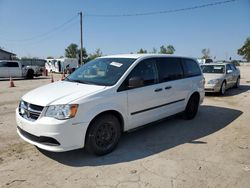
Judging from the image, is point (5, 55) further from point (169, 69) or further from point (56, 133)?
point (56, 133)

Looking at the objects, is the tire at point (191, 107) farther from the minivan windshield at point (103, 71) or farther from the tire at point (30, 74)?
the tire at point (30, 74)

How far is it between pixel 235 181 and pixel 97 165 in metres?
2.07

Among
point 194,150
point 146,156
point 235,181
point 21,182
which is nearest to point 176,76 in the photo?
point 194,150

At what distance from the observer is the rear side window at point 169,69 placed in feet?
17.3

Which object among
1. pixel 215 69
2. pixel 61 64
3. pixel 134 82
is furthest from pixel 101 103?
pixel 61 64

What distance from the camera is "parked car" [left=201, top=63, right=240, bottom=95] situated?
10.8 m

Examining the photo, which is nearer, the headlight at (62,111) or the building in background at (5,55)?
the headlight at (62,111)

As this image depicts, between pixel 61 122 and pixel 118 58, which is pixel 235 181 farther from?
pixel 118 58

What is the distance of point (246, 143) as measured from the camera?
192 inches

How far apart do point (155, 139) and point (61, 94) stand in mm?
2237

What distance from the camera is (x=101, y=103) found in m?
3.92

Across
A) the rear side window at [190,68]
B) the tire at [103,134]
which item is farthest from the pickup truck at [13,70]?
the tire at [103,134]

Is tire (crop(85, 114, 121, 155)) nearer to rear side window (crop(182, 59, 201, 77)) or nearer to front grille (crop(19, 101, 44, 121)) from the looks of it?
front grille (crop(19, 101, 44, 121))

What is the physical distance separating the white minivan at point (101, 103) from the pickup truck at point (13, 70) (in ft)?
63.2
